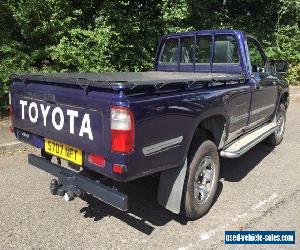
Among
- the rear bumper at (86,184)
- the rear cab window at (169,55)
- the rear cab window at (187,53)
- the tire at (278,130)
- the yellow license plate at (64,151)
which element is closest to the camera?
the rear bumper at (86,184)

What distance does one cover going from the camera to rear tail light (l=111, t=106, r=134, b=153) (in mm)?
3020

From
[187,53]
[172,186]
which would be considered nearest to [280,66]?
[187,53]

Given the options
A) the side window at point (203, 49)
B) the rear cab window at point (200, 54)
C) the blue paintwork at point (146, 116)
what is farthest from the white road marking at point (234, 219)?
the side window at point (203, 49)

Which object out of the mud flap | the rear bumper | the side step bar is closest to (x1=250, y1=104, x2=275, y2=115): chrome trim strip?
the side step bar

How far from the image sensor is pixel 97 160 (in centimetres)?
331

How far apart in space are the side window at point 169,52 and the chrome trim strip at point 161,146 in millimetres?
2885

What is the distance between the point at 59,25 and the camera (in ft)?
28.9

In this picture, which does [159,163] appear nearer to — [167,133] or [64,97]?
[167,133]

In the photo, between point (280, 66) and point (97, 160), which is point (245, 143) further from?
point (97, 160)

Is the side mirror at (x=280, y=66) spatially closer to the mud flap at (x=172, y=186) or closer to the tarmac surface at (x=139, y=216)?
the tarmac surface at (x=139, y=216)

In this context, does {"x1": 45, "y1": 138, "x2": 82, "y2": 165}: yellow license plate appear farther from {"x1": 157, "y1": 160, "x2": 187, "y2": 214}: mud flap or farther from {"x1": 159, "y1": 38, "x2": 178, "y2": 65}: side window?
{"x1": 159, "y1": 38, "x2": 178, "y2": 65}: side window

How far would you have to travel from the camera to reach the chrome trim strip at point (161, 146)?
323 centimetres

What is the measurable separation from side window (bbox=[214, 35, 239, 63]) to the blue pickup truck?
1 centimetres

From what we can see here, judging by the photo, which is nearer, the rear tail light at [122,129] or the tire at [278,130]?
the rear tail light at [122,129]
